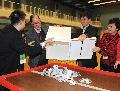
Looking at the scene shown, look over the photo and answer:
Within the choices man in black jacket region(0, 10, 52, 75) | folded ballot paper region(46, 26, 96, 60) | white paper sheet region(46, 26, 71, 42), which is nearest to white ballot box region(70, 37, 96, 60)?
folded ballot paper region(46, 26, 96, 60)

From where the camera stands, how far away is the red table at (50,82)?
1915 millimetres

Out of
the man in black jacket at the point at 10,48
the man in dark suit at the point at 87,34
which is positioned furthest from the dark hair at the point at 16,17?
the man in dark suit at the point at 87,34

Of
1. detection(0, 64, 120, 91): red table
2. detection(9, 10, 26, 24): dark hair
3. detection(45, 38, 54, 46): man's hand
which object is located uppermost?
detection(9, 10, 26, 24): dark hair

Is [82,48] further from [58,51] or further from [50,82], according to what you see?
[50,82]

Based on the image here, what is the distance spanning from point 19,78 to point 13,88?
1.27 ft

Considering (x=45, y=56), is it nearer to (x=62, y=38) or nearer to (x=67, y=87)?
(x=62, y=38)

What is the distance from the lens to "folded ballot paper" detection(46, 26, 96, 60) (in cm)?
302

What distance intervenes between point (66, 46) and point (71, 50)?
0.09m

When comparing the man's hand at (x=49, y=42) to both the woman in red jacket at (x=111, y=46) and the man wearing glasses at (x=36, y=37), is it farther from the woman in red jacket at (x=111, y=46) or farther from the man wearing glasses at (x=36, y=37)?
the woman in red jacket at (x=111, y=46)

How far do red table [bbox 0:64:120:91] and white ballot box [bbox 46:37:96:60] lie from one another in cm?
59

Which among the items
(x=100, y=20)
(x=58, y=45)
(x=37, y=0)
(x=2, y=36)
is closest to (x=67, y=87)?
(x=2, y=36)

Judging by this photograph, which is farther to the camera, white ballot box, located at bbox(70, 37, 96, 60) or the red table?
white ballot box, located at bbox(70, 37, 96, 60)

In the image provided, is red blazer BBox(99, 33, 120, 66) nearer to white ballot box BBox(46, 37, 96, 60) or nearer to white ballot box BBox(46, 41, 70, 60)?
white ballot box BBox(46, 37, 96, 60)

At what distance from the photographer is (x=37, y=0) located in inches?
555
